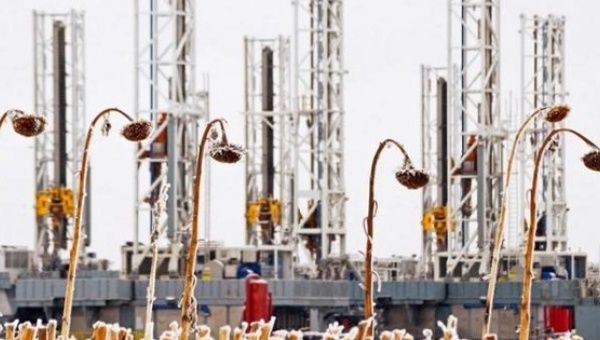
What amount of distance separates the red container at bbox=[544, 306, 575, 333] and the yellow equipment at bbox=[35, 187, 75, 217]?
58.6ft

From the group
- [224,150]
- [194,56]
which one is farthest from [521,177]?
[224,150]

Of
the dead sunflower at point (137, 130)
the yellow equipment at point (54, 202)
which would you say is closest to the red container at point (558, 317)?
the yellow equipment at point (54, 202)

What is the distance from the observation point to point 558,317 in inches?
3162

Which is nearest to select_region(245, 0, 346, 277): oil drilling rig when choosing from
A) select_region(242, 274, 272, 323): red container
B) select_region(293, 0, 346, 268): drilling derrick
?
select_region(293, 0, 346, 268): drilling derrick

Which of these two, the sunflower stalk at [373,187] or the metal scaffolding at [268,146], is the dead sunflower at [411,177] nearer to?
Result: the sunflower stalk at [373,187]

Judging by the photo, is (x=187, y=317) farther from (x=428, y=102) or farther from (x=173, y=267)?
(x=428, y=102)

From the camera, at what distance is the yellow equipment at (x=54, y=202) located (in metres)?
88.2

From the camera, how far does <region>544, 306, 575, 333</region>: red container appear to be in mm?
77869

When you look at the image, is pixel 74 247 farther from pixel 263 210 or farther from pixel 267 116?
pixel 267 116

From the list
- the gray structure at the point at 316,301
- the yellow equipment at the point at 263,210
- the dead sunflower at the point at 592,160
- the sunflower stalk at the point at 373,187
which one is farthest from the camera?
the yellow equipment at the point at 263,210

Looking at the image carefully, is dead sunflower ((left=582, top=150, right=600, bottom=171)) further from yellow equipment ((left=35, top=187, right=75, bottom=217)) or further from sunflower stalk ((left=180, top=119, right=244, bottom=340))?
yellow equipment ((left=35, top=187, right=75, bottom=217))

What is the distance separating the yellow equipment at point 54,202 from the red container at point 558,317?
→ 17872 mm

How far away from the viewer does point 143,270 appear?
3297 inches

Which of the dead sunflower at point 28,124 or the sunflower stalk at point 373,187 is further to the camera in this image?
the dead sunflower at point 28,124
